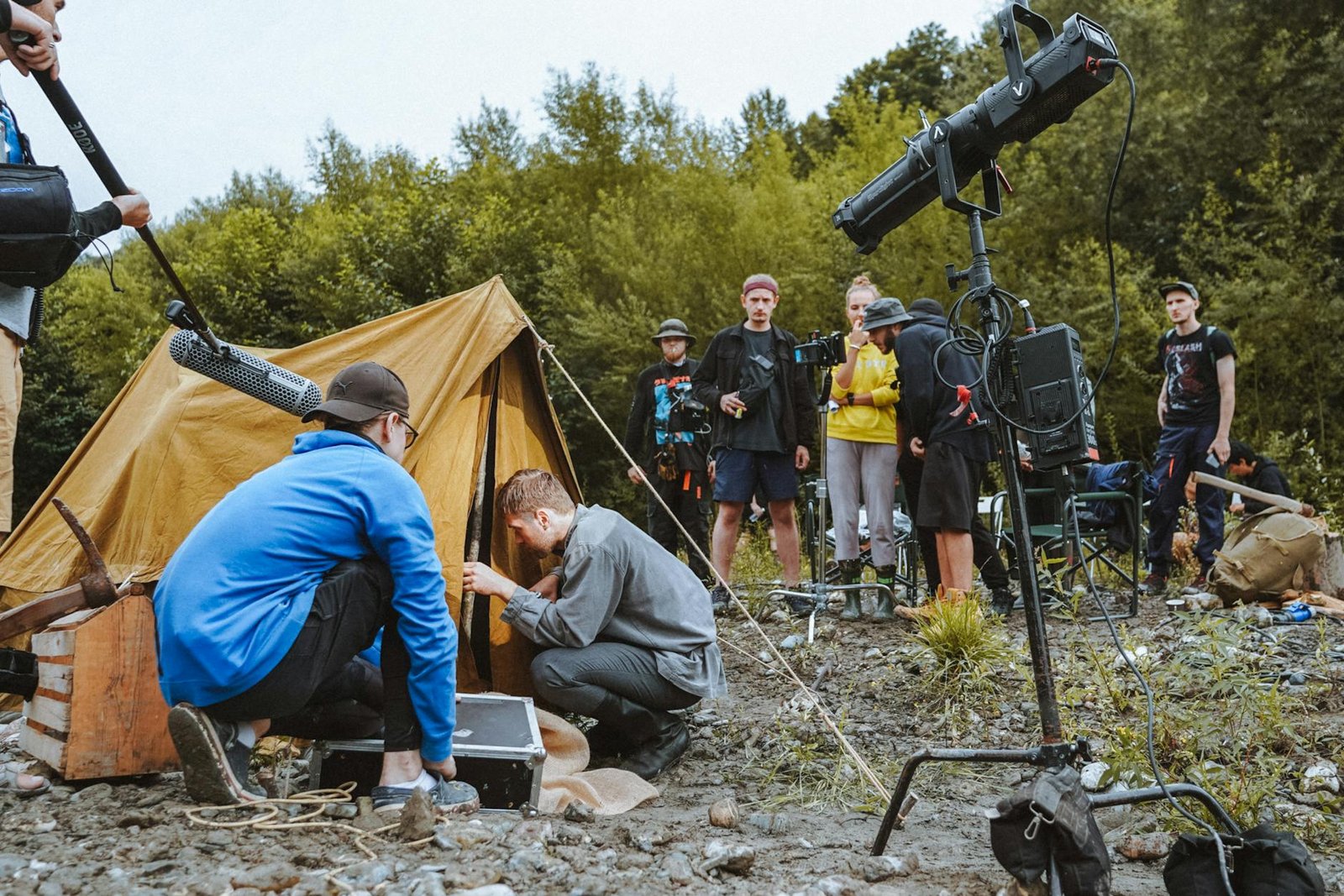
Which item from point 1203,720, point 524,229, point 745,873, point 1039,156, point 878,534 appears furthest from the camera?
point 524,229

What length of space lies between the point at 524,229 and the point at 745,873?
1924 cm

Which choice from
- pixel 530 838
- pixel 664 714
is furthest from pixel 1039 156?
pixel 530 838

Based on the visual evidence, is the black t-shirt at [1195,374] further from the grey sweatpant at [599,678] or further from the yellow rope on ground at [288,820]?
the yellow rope on ground at [288,820]

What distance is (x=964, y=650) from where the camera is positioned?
14.1 feet

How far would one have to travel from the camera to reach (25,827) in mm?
2672

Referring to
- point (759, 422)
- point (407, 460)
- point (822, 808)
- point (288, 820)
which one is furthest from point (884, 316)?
point (288, 820)

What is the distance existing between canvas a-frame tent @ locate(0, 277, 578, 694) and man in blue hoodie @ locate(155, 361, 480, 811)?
2.99ft

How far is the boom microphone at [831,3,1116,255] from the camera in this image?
8.05 feet

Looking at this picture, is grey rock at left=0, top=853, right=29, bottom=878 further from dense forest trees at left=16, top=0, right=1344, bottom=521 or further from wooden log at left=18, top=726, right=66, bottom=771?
dense forest trees at left=16, top=0, right=1344, bottom=521

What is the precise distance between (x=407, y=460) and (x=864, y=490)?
2949 mm

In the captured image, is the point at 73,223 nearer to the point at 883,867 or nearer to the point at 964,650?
the point at 883,867

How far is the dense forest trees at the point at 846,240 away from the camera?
13.9 meters

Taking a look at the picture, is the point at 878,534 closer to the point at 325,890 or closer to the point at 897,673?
the point at 897,673

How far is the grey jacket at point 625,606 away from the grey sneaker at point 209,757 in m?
1.06
